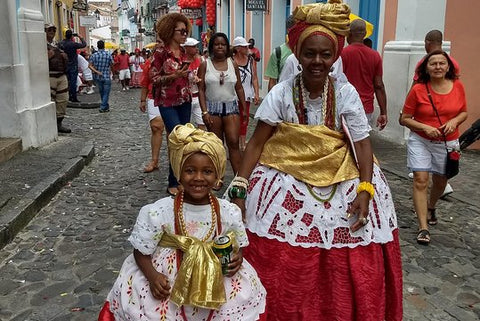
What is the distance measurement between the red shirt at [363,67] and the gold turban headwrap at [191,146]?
4.53 metres

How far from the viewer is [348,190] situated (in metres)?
2.76

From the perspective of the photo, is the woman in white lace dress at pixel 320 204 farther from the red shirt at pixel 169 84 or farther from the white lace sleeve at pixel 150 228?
the red shirt at pixel 169 84

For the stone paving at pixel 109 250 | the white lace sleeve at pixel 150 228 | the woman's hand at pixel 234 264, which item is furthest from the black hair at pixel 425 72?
the white lace sleeve at pixel 150 228

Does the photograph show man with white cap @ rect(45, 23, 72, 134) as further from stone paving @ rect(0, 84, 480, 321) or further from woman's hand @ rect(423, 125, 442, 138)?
woman's hand @ rect(423, 125, 442, 138)

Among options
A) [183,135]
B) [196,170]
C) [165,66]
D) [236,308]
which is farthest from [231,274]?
[165,66]

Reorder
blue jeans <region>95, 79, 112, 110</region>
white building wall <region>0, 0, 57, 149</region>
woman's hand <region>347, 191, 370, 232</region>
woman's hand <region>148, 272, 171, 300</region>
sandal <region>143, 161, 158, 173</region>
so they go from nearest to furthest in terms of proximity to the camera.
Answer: woman's hand <region>148, 272, 171, 300</region>
woman's hand <region>347, 191, 370, 232</region>
sandal <region>143, 161, 158, 173</region>
white building wall <region>0, 0, 57, 149</region>
blue jeans <region>95, 79, 112, 110</region>

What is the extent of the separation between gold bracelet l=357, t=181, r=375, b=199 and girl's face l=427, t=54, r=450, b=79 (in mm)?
2363

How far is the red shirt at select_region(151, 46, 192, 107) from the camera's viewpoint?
19.1 feet

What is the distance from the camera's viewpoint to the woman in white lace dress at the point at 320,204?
2.71 meters

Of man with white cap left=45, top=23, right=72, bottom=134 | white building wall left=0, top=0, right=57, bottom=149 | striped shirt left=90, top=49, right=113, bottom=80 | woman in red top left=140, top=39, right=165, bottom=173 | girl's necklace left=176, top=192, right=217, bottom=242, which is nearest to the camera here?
girl's necklace left=176, top=192, right=217, bottom=242

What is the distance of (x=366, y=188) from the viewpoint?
270 cm

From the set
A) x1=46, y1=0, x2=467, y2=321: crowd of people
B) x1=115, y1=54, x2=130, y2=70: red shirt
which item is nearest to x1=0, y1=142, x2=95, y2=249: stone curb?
x1=46, y1=0, x2=467, y2=321: crowd of people

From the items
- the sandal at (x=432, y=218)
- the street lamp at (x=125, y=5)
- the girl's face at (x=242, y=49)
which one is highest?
the street lamp at (x=125, y=5)

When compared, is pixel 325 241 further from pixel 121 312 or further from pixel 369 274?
pixel 121 312
